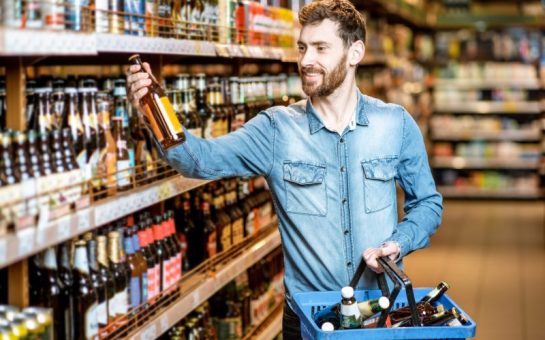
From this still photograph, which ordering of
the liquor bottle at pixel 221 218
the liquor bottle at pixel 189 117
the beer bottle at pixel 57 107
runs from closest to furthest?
the beer bottle at pixel 57 107 < the liquor bottle at pixel 189 117 < the liquor bottle at pixel 221 218

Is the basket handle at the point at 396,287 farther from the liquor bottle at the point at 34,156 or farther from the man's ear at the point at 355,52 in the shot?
the liquor bottle at the point at 34,156

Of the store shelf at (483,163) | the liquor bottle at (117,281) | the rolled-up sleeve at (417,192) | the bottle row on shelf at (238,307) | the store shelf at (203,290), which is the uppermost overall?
the rolled-up sleeve at (417,192)

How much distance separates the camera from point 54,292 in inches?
108

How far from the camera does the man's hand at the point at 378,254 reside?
268 cm

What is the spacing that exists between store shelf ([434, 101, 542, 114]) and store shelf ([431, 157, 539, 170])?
27.1 inches

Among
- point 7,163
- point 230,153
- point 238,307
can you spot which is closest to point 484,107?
point 238,307

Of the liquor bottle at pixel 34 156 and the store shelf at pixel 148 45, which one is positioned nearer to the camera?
the liquor bottle at pixel 34 156

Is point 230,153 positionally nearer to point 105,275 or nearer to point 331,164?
point 331,164

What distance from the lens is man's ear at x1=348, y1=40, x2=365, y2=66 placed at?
3.04 meters

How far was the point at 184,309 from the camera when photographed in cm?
350

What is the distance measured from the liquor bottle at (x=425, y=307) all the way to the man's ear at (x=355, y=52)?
0.82 m

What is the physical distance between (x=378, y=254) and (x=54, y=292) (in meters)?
0.95

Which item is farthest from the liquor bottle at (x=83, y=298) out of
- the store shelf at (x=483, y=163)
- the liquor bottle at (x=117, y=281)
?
the store shelf at (x=483, y=163)

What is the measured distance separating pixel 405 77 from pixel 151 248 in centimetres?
862
